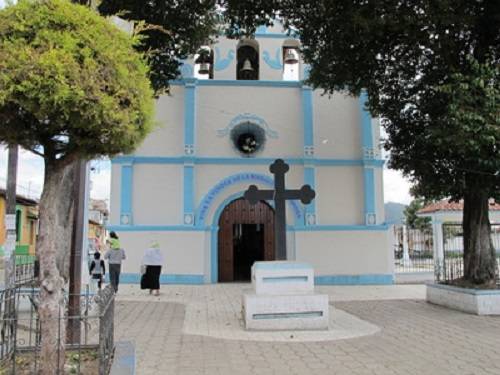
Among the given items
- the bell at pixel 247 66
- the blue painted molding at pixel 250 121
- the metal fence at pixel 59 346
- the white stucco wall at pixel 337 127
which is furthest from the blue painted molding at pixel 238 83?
the metal fence at pixel 59 346

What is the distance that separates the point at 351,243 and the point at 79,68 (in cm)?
1354

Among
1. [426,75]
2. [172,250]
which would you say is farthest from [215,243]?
[426,75]

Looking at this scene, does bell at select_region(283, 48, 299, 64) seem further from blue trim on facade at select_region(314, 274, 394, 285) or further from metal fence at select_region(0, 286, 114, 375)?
metal fence at select_region(0, 286, 114, 375)

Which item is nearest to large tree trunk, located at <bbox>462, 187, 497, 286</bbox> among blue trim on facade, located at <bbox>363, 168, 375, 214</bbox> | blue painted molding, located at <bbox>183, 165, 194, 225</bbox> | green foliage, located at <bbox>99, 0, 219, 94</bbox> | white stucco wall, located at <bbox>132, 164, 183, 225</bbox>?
blue trim on facade, located at <bbox>363, 168, 375, 214</bbox>

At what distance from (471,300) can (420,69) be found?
495cm

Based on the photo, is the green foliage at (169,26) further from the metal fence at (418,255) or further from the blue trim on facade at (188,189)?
the metal fence at (418,255)

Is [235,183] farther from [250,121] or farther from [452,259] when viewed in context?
[452,259]

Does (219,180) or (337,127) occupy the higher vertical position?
(337,127)

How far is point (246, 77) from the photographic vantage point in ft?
57.2

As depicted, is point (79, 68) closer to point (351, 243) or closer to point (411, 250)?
point (351, 243)

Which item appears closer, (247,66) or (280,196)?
(280,196)

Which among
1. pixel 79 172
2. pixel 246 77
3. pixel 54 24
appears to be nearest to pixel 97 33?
pixel 54 24

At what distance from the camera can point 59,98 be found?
3629mm

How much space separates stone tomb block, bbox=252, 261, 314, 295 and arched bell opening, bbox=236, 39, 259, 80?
10.2 metres
